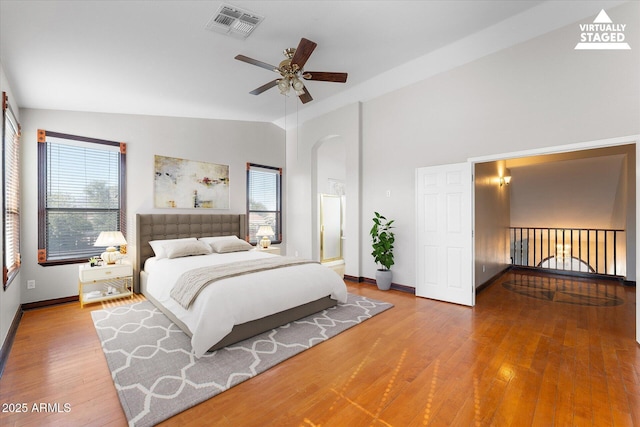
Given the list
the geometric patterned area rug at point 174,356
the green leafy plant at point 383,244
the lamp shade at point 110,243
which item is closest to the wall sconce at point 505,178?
the green leafy plant at point 383,244

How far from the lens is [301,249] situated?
639 centimetres

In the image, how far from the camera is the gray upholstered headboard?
4.54m

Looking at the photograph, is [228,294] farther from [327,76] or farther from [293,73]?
[327,76]

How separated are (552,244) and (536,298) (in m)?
4.77

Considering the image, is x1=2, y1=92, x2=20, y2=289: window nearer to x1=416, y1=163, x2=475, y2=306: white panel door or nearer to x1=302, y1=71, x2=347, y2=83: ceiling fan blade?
x1=302, y1=71, x2=347, y2=83: ceiling fan blade

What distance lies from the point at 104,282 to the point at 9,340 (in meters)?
1.63

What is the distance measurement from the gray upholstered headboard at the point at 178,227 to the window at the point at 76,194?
1.06 feet

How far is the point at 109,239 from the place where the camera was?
13.1ft

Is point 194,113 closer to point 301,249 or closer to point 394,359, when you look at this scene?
point 301,249

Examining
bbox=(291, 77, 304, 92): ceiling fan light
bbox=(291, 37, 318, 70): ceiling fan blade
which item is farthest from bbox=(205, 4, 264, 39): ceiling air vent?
bbox=(291, 77, 304, 92): ceiling fan light

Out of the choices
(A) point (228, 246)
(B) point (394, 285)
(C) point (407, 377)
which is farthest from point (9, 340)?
(B) point (394, 285)

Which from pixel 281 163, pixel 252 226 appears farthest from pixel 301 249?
pixel 281 163

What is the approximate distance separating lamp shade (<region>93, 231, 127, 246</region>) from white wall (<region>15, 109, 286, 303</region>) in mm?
474

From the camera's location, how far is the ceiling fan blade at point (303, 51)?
Answer: 2699 mm
